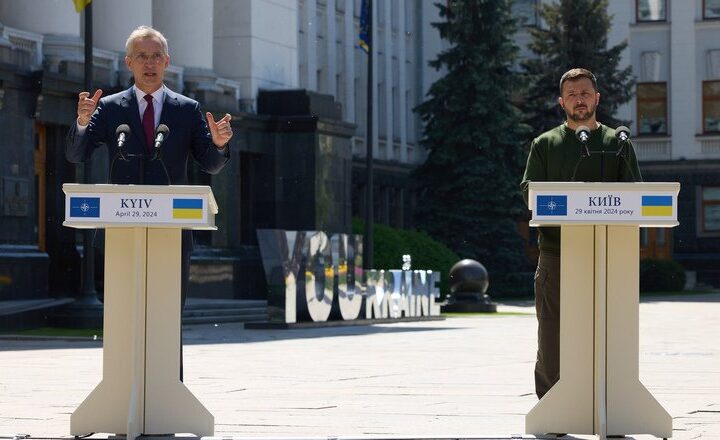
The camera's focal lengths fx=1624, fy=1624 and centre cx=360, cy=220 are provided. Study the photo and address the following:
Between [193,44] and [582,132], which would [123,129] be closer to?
[582,132]

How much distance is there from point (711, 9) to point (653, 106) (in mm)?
4422

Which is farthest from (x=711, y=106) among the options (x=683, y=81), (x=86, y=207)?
(x=86, y=207)

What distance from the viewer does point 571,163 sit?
344 inches

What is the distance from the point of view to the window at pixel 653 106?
213ft

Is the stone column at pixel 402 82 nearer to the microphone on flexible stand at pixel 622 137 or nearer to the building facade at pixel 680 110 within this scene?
the building facade at pixel 680 110

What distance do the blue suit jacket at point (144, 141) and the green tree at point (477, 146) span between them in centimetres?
4200

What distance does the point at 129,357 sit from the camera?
8.18 m

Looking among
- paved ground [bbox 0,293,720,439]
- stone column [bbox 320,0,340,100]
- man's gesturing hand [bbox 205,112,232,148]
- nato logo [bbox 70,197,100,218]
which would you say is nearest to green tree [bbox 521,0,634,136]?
stone column [bbox 320,0,340,100]

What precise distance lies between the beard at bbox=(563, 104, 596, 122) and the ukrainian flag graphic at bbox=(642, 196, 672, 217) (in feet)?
2.54

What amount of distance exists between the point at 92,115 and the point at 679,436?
11.7 feet

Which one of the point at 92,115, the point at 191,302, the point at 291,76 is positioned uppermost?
the point at 291,76

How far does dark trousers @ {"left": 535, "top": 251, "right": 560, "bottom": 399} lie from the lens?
8797 millimetres

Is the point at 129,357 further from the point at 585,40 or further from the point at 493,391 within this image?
the point at 585,40

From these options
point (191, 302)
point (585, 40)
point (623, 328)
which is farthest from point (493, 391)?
point (585, 40)
